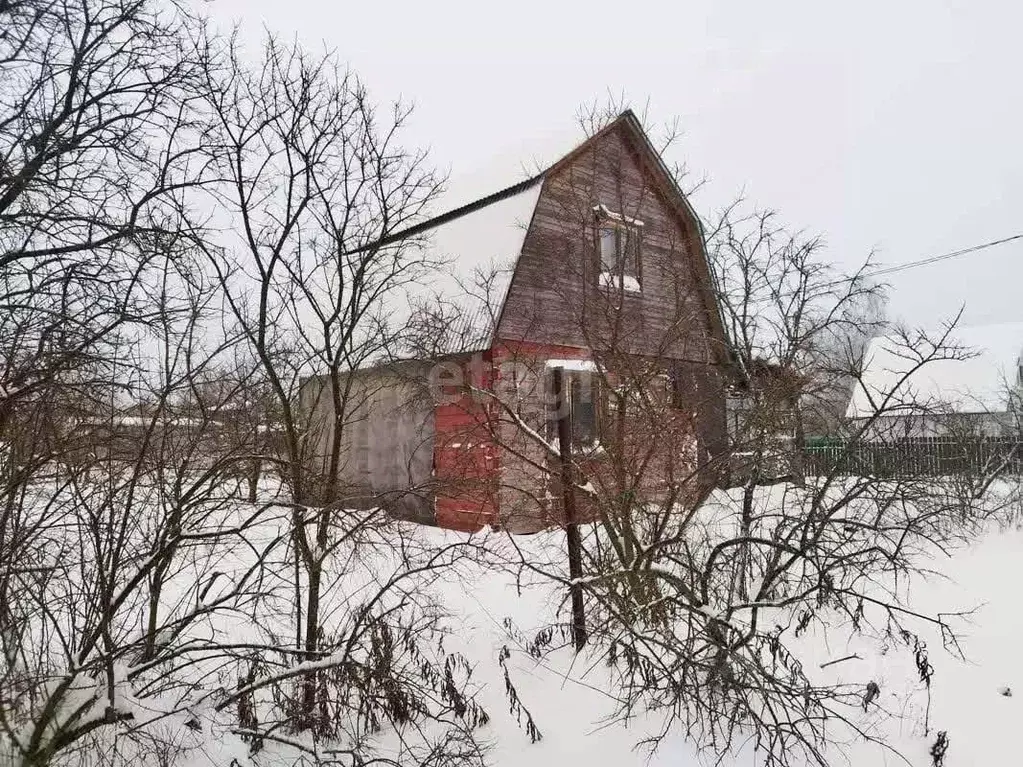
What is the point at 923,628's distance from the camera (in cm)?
609

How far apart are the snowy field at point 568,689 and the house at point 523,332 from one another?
1439 mm

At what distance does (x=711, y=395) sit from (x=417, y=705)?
359 cm

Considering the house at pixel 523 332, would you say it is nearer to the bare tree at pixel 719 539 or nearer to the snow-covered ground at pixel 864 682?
the bare tree at pixel 719 539

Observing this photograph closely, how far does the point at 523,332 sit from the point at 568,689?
599cm

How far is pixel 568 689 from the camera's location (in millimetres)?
5074

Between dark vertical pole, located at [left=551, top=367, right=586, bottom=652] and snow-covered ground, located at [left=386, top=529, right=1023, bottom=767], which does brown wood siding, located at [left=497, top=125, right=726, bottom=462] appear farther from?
snow-covered ground, located at [left=386, top=529, right=1023, bottom=767]

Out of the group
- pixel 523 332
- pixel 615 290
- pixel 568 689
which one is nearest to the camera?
pixel 568 689

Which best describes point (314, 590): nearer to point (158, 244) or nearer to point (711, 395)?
point (158, 244)

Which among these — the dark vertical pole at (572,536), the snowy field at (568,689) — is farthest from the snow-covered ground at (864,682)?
the dark vertical pole at (572,536)

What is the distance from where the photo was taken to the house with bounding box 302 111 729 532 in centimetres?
738

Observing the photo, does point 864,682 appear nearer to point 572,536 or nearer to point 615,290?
point 572,536

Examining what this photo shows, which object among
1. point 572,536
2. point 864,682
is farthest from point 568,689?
point 864,682

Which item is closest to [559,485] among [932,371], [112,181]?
[112,181]

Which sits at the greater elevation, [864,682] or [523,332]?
[523,332]
